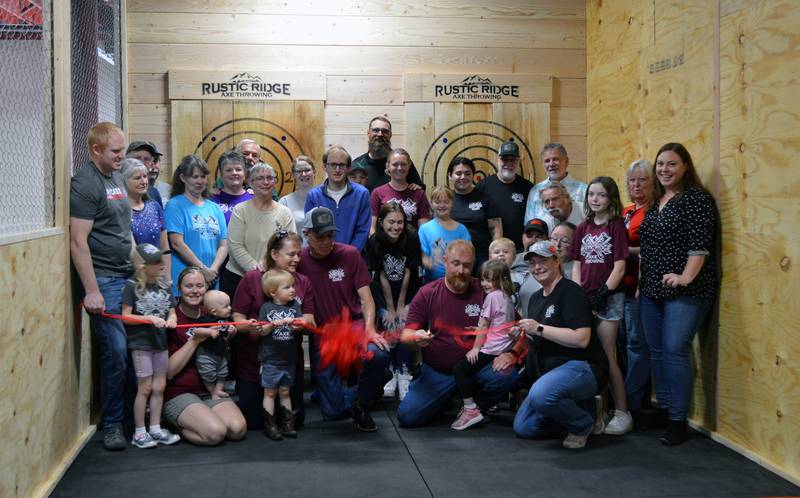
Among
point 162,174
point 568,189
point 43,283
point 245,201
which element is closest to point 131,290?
point 43,283

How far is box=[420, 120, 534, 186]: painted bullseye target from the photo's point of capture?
6.83 metres

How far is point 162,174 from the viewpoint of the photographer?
6605mm

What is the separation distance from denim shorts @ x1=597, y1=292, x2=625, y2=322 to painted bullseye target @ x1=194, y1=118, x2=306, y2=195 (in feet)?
9.91

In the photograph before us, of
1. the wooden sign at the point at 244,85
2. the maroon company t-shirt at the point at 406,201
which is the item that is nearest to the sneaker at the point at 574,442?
the maroon company t-shirt at the point at 406,201

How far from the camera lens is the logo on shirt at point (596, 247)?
185 inches

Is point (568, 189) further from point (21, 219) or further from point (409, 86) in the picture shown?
point (21, 219)

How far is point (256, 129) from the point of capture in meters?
6.65

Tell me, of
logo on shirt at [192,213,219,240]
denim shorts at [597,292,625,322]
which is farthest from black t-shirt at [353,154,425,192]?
denim shorts at [597,292,625,322]

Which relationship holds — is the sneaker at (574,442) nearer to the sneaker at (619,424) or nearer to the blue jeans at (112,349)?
the sneaker at (619,424)

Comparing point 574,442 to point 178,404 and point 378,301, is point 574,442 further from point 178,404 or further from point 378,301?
point 178,404

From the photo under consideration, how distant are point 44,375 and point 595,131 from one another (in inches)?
188

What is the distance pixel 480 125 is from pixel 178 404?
3662 millimetres

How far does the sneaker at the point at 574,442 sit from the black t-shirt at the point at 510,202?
1787 millimetres

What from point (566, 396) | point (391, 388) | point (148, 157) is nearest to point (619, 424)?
point (566, 396)
